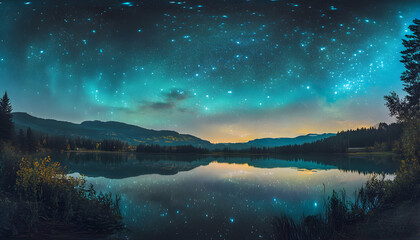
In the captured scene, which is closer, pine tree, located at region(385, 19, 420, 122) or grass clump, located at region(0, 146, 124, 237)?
grass clump, located at region(0, 146, 124, 237)

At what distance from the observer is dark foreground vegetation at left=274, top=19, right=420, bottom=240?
8641 mm

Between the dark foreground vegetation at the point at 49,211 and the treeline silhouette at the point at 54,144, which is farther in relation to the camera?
the treeline silhouette at the point at 54,144

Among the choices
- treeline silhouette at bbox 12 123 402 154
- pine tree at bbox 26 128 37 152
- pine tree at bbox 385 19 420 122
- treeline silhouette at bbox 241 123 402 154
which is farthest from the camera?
treeline silhouette at bbox 241 123 402 154

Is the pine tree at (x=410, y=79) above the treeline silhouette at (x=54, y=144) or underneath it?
above

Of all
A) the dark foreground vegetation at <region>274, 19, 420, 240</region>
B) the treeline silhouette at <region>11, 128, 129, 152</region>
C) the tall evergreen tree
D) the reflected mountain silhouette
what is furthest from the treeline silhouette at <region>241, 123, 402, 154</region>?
the tall evergreen tree

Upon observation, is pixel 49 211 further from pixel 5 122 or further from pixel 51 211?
pixel 5 122

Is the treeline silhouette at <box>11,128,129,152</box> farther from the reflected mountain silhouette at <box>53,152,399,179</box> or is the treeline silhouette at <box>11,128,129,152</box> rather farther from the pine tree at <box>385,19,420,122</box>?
the pine tree at <box>385,19,420,122</box>

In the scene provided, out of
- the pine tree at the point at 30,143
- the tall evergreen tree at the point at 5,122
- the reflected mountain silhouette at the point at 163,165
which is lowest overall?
the reflected mountain silhouette at the point at 163,165

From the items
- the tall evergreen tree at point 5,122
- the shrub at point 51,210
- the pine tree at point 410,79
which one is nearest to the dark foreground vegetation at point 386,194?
the pine tree at point 410,79

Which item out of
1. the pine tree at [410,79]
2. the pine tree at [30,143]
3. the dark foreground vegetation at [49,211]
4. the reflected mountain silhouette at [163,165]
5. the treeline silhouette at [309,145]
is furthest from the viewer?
the treeline silhouette at [309,145]

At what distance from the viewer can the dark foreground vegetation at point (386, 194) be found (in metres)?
8.64

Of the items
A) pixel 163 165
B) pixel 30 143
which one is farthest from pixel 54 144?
pixel 163 165

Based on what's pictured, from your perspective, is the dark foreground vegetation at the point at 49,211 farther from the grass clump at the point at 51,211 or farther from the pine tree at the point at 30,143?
the pine tree at the point at 30,143

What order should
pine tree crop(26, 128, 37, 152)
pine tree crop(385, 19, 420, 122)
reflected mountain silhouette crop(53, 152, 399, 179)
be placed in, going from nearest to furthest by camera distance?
pine tree crop(385, 19, 420, 122), reflected mountain silhouette crop(53, 152, 399, 179), pine tree crop(26, 128, 37, 152)
